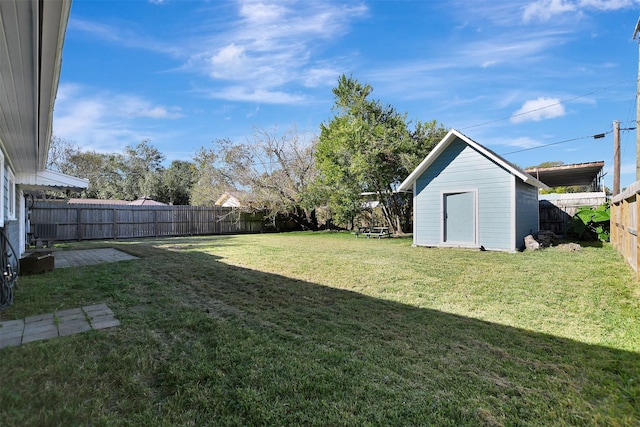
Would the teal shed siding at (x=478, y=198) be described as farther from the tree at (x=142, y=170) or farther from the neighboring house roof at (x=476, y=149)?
the tree at (x=142, y=170)

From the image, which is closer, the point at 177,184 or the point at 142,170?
the point at 177,184

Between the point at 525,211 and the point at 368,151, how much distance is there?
6559 mm

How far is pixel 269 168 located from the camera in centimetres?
2023

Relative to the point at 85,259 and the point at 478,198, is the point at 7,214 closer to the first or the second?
the point at 85,259

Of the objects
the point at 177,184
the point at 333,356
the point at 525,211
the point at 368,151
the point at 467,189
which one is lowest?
the point at 333,356

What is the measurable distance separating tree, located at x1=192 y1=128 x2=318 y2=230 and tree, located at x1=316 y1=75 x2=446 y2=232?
223 centimetres

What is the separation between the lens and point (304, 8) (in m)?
8.09

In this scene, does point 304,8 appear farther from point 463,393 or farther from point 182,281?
point 463,393

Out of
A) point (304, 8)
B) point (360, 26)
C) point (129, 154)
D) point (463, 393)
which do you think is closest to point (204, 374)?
point (463, 393)

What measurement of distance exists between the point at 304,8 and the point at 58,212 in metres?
13.7

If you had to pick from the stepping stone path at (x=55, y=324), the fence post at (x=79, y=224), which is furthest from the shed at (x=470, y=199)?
the fence post at (x=79, y=224)

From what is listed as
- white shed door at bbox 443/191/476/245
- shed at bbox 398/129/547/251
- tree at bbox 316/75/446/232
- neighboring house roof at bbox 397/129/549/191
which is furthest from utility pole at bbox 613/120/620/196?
white shed door at bbox 443/191/476/245

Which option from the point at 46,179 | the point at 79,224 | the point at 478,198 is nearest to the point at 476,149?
the point at 478,198

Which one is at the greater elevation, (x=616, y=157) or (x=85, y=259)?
(x=616, y=157)
